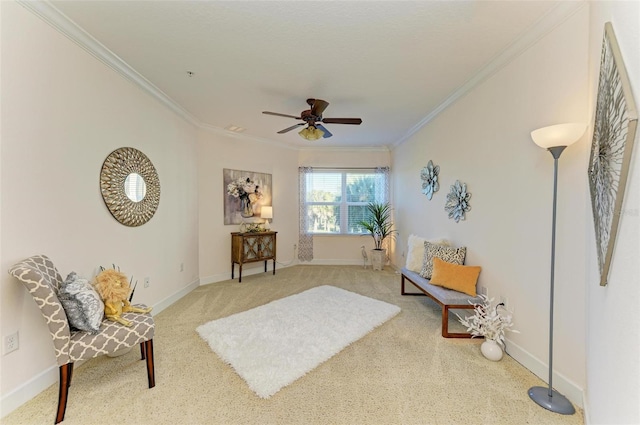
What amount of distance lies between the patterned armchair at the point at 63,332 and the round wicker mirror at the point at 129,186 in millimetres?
812

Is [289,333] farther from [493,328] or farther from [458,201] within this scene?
[458,201]

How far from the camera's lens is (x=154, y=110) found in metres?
3.02

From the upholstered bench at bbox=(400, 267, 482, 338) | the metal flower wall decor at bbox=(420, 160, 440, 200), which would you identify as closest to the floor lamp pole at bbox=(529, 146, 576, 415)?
the upholstered bench at bbox=(400, 267, 482, 338)

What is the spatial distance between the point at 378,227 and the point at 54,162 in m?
4.79

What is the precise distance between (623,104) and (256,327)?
9.76ft

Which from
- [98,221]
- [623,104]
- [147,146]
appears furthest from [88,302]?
[623,104]

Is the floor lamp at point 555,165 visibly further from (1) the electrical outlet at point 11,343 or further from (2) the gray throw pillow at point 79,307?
(1) the electrical outlet at point 11,343

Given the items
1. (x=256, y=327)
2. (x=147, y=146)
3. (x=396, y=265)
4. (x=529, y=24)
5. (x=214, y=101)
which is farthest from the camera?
(x=396, y=265)

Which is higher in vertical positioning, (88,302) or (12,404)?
(88,302)

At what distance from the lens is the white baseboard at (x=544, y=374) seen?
1655mm

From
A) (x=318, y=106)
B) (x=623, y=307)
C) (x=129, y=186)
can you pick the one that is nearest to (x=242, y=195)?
(x=129, y=186)

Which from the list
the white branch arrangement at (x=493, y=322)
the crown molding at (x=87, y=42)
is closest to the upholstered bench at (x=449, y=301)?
the white branch arrangement at (x=493, y=322)

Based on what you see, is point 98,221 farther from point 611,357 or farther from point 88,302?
point 611,357

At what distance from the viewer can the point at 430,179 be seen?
3.77m
